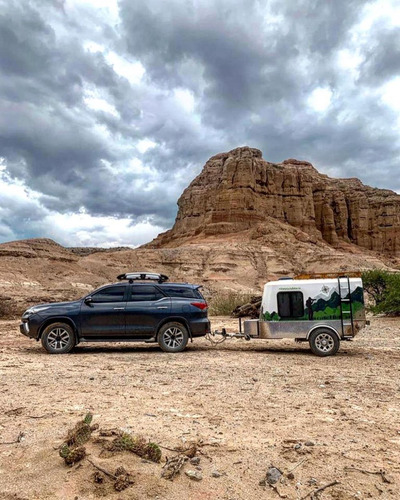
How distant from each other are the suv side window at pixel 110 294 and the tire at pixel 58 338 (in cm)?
101

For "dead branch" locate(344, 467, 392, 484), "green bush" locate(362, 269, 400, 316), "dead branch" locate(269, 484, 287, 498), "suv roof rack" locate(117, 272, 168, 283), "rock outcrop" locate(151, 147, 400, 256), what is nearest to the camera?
"dead branch" locate(269, 484, 287, 498)

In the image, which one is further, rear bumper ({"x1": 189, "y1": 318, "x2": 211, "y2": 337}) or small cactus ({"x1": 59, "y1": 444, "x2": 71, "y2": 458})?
rear bumper ({"x1": 189, "y1": 318, "x2": 211, "y2": 337})

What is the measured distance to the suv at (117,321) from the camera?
983cm

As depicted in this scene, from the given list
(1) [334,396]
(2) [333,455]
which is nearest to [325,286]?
(1) [334,396]

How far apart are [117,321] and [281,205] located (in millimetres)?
93434

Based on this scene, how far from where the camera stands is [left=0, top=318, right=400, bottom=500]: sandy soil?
2939 mm

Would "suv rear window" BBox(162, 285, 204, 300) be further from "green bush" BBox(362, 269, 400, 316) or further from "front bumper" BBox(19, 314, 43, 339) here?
"green bush" BBox(362, 269, 400, 316)

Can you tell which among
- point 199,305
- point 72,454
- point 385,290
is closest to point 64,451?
point 72,454

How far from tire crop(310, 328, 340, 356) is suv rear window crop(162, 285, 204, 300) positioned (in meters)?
3.03

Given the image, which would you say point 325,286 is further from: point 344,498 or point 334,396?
point 344,498

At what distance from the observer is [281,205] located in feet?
327

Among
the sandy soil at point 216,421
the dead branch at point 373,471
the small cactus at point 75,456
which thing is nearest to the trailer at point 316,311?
the sandy soil at point 216,421

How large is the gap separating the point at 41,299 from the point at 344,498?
21.4 meters

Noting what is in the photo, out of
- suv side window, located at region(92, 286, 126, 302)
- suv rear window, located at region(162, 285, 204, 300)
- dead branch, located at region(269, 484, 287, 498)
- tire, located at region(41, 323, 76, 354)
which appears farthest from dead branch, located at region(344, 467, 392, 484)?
tire, located at region(41, 323, 76, 354)
